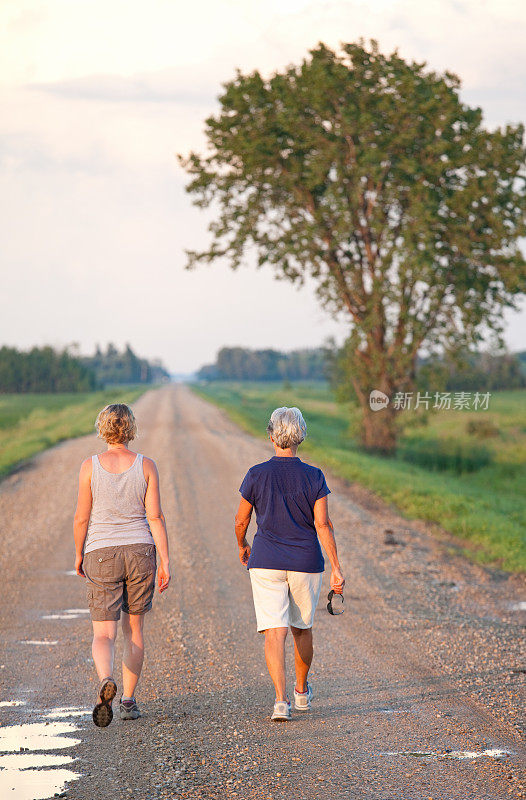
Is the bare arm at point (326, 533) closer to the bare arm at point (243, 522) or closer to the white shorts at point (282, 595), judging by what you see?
the white shorts at point (282, 595)

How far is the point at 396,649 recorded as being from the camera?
7.45m

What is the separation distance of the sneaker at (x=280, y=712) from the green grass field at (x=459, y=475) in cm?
700

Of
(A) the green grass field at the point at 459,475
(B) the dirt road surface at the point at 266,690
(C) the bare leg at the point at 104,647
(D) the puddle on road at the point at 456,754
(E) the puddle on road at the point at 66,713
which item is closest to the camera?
(B) the dirt road surface at the point at 266,690

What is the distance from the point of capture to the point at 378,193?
88.3 feet

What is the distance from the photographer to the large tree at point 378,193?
1016 inches

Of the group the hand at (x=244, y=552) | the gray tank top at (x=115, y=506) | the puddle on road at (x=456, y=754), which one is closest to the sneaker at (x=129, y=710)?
the gray tank top at (x=115, y=506)

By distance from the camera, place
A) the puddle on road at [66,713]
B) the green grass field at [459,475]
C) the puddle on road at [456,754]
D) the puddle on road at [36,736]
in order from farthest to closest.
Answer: the green grass field at [459,475], the puddle on road at [66,713], the puddle on road at [36,736], the puddle on road at [456,754]

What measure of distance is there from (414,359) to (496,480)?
492 centimetres

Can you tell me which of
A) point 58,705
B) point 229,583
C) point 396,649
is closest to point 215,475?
point 229,583

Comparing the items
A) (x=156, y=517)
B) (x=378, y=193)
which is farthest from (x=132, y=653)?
(x=378, y=193)

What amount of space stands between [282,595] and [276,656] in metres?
0.41

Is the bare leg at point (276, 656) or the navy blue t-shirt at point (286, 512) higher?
the navy blue t-shirt at point (286, 512)

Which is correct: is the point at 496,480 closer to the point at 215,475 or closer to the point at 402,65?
the point at 215,475

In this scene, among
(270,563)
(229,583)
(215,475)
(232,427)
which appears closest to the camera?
(270,563)
